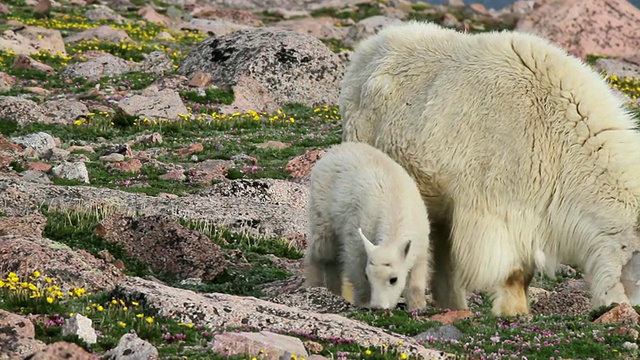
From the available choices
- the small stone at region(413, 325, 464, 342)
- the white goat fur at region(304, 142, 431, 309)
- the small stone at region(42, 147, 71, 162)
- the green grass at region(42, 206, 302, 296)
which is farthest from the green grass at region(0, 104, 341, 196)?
the small stone at region(413, 325, 464, 342)

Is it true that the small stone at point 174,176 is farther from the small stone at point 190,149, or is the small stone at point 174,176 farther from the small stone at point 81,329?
the small stone at point 81,329

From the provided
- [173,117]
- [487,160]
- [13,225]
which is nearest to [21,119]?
[173,117]

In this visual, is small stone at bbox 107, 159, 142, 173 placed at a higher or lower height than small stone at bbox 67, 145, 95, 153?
higher

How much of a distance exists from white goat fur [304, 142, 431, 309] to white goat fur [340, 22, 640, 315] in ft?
1.67

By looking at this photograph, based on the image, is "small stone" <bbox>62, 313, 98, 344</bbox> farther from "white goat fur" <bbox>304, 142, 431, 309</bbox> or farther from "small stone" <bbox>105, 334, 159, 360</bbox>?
"white goat fur" <bbox>304, 142, 431, 309</bbox>

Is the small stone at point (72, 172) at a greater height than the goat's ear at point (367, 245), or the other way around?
the goat's ear at point (367, 245)

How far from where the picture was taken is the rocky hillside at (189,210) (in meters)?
9.72

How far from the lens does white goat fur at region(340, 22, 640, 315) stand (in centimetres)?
1205

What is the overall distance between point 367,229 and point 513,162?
1671 mm

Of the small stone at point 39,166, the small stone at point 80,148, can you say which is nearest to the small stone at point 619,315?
the small stone at point 39,166

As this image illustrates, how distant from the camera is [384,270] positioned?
11617mm

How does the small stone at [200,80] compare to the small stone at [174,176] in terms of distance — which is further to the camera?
the small stone at [200,80]

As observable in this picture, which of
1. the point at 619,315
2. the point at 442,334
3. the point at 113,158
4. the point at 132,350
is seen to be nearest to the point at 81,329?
the point at 132,350

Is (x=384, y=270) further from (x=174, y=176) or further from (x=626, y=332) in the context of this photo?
(x=174, y=176)
